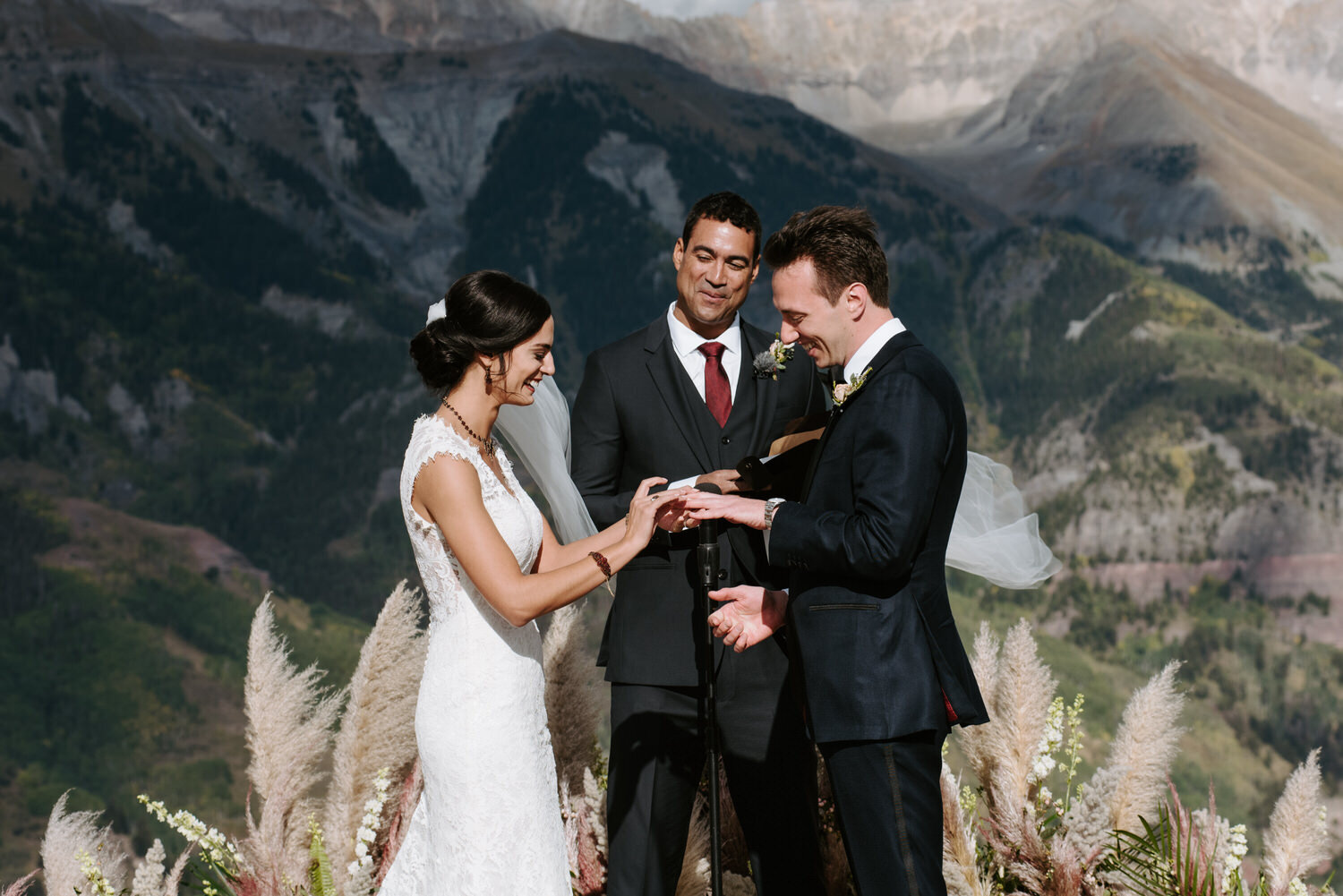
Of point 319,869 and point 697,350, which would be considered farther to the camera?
point 697,350

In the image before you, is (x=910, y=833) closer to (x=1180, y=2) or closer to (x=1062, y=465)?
(x=1062, y=465)

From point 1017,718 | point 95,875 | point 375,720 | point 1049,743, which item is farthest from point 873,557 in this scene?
point 95,875

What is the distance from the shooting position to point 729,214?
3.42 m

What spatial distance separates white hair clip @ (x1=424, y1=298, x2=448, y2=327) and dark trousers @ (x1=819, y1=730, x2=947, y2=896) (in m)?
1.64

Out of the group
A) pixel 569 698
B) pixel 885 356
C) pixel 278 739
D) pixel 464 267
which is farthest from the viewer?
pixel 464 267

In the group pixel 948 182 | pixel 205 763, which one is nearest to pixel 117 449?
pixel 205 763

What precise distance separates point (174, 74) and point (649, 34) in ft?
175

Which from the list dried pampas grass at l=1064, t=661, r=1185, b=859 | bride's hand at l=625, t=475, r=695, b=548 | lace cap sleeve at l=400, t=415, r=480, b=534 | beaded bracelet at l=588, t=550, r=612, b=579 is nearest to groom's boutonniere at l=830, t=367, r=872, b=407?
bride's hand at l=625, t=475, r=695, b=548

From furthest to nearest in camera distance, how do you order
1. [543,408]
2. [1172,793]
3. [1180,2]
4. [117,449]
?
1. [1180,2]
2. [117,449]
3. [543,408]
4. [1172,793]

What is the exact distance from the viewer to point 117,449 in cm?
7025

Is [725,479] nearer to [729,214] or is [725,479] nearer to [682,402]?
[682,402]

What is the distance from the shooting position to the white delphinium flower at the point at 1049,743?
11.6ft

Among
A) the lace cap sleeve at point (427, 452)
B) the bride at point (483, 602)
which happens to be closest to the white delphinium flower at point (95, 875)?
the bride at point (483, 602)

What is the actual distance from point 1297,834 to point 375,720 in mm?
2860
